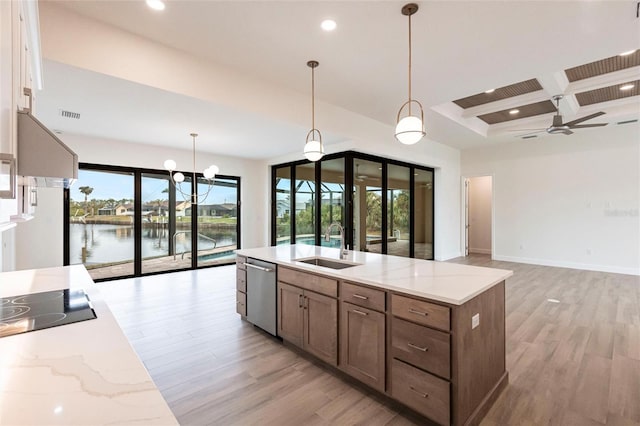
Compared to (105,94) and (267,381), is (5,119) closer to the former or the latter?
(267,381)

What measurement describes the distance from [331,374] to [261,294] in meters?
1.13

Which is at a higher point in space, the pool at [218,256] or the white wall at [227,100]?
the white wall at [227,100]

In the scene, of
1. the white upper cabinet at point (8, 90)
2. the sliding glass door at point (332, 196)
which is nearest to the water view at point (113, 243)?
the sliding glass door at point (332, 196)

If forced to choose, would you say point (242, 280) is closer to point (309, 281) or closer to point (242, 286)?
point (242, 286)

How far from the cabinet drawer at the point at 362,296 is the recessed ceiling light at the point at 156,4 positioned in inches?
109

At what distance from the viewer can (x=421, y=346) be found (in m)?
1.83

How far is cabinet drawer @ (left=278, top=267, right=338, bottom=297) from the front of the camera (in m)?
2.39

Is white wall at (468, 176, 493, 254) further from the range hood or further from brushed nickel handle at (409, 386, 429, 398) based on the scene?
the range hood

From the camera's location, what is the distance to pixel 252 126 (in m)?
4.40

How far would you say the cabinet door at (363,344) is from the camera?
205 cm

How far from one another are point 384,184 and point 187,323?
4428 mm

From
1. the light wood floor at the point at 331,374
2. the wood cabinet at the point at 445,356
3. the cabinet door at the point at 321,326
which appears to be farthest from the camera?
the cabinet door at the point at 321,326

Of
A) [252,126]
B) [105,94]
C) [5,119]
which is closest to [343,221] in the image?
[252,126]

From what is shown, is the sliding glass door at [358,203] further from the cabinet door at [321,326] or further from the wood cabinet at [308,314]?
the cabinet door at [321,326]
